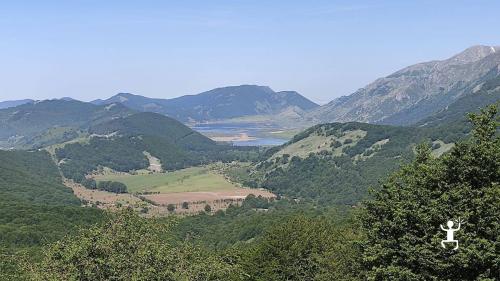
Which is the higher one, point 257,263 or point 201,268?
point 201,268

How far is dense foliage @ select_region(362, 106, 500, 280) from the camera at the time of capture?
3119cm

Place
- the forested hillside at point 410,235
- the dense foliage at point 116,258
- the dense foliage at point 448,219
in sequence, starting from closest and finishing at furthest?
the dense foliage at point 448,219 → the forested hillside at point 410,235 → the dense foliage at point 116,258

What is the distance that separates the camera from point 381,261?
123ft

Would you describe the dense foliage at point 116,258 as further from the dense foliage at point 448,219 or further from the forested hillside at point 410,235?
the dense foliage at point 448,219

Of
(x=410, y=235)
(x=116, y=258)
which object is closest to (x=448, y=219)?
(x=410, y=235)

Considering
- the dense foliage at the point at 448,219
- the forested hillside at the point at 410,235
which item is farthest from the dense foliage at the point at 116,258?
the dense foliage at the point at 448,219

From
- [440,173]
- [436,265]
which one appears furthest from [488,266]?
[440,173]

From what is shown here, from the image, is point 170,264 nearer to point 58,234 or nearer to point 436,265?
point 436,265

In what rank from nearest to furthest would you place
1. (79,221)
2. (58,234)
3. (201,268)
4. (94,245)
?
(94,245) < (201,268) < (58,234) < (79,221)

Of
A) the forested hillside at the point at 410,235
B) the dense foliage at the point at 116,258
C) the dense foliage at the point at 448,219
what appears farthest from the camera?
the dense foliage at the point at 116,258

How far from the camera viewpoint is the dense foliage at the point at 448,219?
31.2 meters

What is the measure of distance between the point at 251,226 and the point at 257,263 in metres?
101

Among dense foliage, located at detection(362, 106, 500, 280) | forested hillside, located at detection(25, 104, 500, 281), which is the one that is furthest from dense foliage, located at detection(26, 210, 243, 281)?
dense foliage, located at detection(362, 106, 500, 280)

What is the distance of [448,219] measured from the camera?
107 feet
